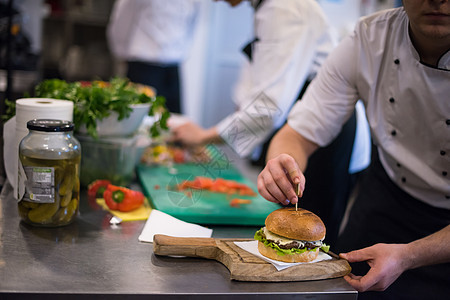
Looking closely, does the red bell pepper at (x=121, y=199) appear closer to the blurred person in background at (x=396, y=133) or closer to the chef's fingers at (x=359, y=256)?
the blurred person in background at (x=396, y=133)

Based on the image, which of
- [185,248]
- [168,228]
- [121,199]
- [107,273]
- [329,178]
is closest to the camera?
[107,273]

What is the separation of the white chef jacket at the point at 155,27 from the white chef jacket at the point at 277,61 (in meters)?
2.38

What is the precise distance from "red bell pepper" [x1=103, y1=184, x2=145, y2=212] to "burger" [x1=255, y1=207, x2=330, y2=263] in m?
0.50

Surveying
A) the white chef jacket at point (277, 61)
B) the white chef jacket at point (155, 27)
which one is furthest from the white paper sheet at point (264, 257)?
the white chef jacket at point (155, 27)

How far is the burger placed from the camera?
1.19 meters

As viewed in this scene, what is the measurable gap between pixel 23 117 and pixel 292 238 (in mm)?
845

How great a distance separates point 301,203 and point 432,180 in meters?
0.67

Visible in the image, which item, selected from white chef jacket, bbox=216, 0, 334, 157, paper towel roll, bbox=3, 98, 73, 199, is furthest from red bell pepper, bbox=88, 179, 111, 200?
white chef jacket, bbox=216, 0, 334, 157

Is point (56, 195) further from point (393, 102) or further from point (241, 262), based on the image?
point (393, 102)

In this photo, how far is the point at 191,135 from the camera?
2.46 meters

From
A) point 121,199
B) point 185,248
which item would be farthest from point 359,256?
point 121,199

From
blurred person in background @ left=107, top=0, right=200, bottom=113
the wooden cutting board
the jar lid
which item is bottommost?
blurred person in background @ left=107, top=0, right=200, bottom=113

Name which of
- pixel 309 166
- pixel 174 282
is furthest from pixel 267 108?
pixel 174 282

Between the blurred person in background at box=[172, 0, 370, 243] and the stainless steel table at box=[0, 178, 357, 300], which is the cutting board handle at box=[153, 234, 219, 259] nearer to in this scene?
the stainless steel table at box=[0, 178, 357, 300]
